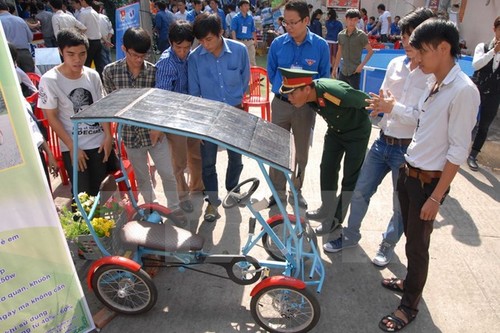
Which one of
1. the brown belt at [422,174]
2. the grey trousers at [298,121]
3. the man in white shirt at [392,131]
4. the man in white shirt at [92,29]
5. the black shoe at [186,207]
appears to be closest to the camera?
the brown belt at [422,174]

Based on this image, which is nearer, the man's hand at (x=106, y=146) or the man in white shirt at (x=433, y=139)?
the man in white shirt at (x=433, y=139)

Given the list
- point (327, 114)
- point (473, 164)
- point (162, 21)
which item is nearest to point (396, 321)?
point (327, 114)

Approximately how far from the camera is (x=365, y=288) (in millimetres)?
3211

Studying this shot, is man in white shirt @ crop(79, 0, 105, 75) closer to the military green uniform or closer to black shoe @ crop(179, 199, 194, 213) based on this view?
black shoe @ crop(179, 199, 194, 213)

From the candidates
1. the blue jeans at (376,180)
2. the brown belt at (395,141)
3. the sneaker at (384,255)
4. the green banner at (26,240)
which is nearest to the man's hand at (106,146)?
the green banner at (26,240)

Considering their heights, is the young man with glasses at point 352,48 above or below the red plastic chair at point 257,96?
above

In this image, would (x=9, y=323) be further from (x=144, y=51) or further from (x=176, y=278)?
(x=144, y=51)

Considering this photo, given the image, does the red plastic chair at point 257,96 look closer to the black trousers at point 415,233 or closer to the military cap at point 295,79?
the military cap at point 295,79

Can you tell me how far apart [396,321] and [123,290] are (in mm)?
2042

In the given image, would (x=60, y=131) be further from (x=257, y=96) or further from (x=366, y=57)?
(x=366, y=57)

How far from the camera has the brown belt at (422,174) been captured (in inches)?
94.0

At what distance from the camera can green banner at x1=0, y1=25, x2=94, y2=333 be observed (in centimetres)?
194

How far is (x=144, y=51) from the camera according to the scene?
10.9ft

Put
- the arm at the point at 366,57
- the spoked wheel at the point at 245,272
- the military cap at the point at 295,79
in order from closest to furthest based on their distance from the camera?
the spoked wheel at the point at 245,272
the military cap at the point at 295,79
the arm at the point at 366,57
